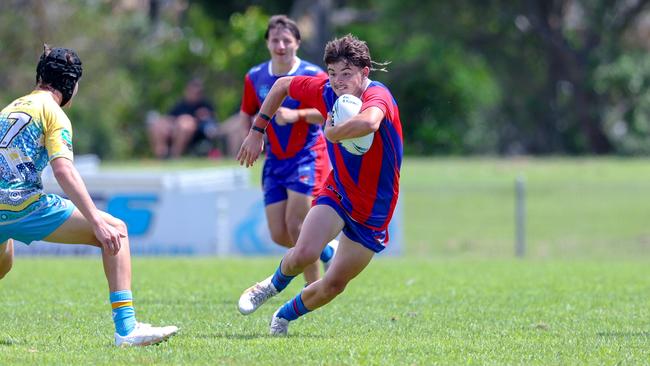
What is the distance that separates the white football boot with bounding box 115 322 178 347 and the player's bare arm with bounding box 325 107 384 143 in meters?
1.51

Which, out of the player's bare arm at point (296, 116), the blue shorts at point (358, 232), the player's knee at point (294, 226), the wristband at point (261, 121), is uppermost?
the wristband at point (261, 121)

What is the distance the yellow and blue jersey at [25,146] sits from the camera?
6.46 metres

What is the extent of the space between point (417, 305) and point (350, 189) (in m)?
2.66

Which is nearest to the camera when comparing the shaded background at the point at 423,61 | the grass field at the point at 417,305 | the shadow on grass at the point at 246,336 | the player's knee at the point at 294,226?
the grass field at the point at 417,305

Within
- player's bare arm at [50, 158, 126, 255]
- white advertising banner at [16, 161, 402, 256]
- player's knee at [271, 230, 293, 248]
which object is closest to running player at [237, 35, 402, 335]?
player's bare arm at [50, 158, 126, 255]

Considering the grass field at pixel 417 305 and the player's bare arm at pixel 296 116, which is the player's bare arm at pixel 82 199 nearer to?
the grass field at pixel 417 305

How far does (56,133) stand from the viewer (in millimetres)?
6441

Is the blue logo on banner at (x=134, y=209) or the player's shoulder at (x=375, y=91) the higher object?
the player's shoulder at (x=375, y=91)

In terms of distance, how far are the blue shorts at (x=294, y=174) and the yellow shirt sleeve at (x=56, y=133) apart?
3.18 meters

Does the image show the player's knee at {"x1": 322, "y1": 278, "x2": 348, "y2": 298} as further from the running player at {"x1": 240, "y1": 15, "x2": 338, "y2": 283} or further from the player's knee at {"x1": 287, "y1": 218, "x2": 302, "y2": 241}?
the player's knee at {"x1": 287, "y1": 218, "x2": 302, "y2": 241}

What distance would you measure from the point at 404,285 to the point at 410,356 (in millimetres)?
4923

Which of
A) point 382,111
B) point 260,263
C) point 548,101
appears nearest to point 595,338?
point 382,111

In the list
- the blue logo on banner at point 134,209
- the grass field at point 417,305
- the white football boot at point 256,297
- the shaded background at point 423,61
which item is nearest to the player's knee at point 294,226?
Result: the grass field at point 417,305

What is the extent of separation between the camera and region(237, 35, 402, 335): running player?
7039 millimetres
